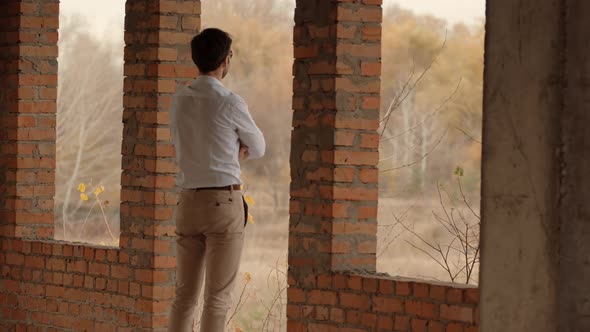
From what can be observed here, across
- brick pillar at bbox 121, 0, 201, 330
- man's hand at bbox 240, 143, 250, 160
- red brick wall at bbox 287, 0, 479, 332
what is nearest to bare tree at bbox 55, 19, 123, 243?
brick pillar at bbox 121, 0, 201, 330

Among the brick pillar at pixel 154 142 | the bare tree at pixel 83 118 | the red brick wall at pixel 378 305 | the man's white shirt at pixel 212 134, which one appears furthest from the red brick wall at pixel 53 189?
the bare tree at pixel 83 118

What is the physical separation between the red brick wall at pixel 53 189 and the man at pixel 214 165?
1305mm

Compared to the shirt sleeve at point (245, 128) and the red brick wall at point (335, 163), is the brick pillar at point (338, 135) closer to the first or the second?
the red brick wall at point (335, 163)

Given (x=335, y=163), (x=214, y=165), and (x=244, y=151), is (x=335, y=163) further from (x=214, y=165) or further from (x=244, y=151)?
(x=214, y=165)

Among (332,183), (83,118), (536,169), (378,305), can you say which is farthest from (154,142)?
(83,118)

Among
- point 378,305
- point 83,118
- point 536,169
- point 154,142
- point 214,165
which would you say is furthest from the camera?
point 83,118

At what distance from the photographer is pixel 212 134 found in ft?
15.8

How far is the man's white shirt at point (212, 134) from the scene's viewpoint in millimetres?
4801

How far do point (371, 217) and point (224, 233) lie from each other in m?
0.89

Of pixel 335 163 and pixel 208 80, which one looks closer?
pixel 208 80

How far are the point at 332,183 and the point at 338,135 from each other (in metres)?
0.22

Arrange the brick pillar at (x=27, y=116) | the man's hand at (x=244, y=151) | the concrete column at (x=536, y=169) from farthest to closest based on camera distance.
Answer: the brick pillar at (x=27, y=116) < the man's hand at (x=244, y=151) < the concrete column at (x=536, y=169)

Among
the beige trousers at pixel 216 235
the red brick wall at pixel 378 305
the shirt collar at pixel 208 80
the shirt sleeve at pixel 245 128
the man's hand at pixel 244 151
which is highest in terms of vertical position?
the shirt collar at pixel 208 80

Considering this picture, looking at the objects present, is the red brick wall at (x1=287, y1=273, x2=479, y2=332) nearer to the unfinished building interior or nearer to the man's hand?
the unfinished building interior
